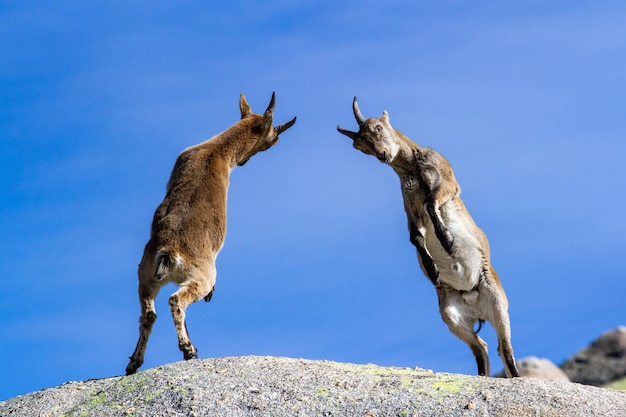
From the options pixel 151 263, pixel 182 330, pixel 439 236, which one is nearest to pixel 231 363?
pixel 182 330

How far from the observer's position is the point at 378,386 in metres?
12.8

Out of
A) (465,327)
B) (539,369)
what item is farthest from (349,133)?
(539,369)

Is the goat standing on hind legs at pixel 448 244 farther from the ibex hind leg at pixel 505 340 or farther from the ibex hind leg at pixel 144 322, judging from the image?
the ibex hind leg at pixel 144 322

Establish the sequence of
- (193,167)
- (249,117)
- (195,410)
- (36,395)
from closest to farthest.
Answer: (195,410) < (36,395) < (193,167) < (249,117)

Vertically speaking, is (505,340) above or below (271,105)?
below

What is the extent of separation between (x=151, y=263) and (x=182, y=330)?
3.67 feet

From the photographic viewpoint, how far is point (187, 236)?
559 inches

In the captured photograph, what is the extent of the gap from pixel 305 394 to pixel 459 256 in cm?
417

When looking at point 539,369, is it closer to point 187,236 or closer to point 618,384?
point 618,384

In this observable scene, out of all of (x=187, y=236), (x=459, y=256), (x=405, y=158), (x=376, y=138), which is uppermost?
(x=376, y=138)

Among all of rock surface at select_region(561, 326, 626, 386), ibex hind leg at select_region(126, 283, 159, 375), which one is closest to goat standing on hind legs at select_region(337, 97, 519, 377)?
ibex hind leg at select_region(126, 283, 159, 375)

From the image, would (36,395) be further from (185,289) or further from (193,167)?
(193,167)

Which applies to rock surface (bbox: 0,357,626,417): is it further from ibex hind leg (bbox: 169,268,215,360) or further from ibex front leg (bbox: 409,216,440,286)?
ibex front leg (bbox: 409,216,440,286)

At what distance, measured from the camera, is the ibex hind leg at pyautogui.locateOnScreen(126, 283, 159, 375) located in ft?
45.5
